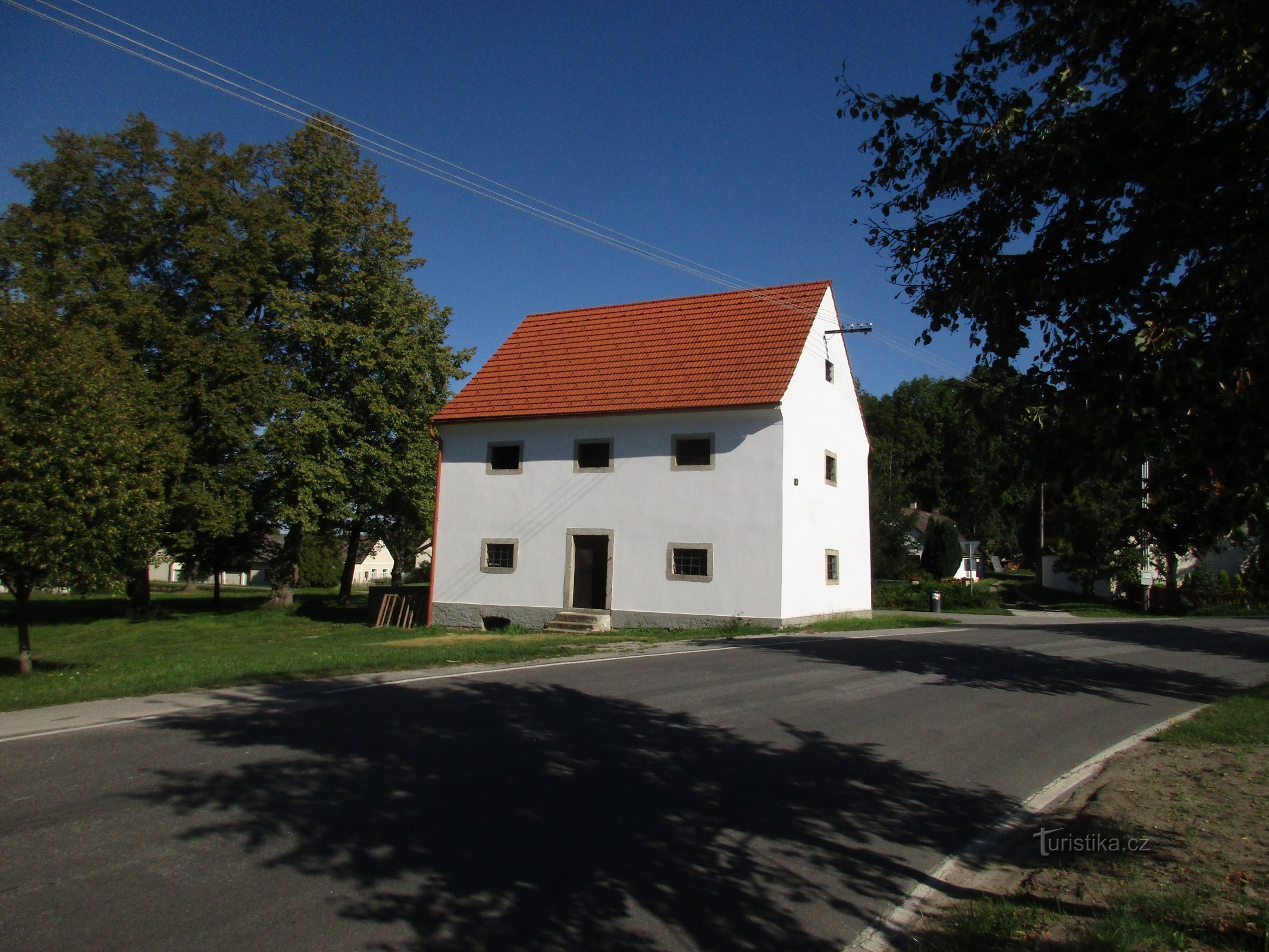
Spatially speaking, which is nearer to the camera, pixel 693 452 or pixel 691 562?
pixel 691 562

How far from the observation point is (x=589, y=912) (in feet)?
14.3

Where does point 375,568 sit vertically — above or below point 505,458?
below

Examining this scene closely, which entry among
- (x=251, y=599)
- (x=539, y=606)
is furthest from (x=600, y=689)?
(x=251, y=599)

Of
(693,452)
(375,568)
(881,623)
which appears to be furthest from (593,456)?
(375,568)

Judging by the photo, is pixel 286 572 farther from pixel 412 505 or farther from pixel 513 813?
pixel 513 813

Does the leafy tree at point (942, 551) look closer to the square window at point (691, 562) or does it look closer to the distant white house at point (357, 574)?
the square window at point (691, 562)

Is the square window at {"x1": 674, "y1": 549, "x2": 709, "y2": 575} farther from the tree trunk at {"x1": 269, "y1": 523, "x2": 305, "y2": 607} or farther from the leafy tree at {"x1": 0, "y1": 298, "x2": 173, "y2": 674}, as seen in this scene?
the tree trunk at {"x1": 269, "y1": 523, "x2": 305, "y2": 607}

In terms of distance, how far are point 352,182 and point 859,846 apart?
115 ft

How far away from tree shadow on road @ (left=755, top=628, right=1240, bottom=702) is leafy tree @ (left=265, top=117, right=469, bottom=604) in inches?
775

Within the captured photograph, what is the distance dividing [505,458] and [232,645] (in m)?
9.15

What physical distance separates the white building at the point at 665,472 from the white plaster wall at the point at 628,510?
4cm

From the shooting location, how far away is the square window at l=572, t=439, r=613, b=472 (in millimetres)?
23812

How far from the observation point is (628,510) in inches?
918

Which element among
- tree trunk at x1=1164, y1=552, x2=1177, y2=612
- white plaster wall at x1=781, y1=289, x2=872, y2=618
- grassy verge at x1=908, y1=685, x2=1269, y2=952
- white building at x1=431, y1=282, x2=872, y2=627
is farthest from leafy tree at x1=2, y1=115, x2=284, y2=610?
tree trunk at x1=1164, y1=552, x2=1177, y2=612
